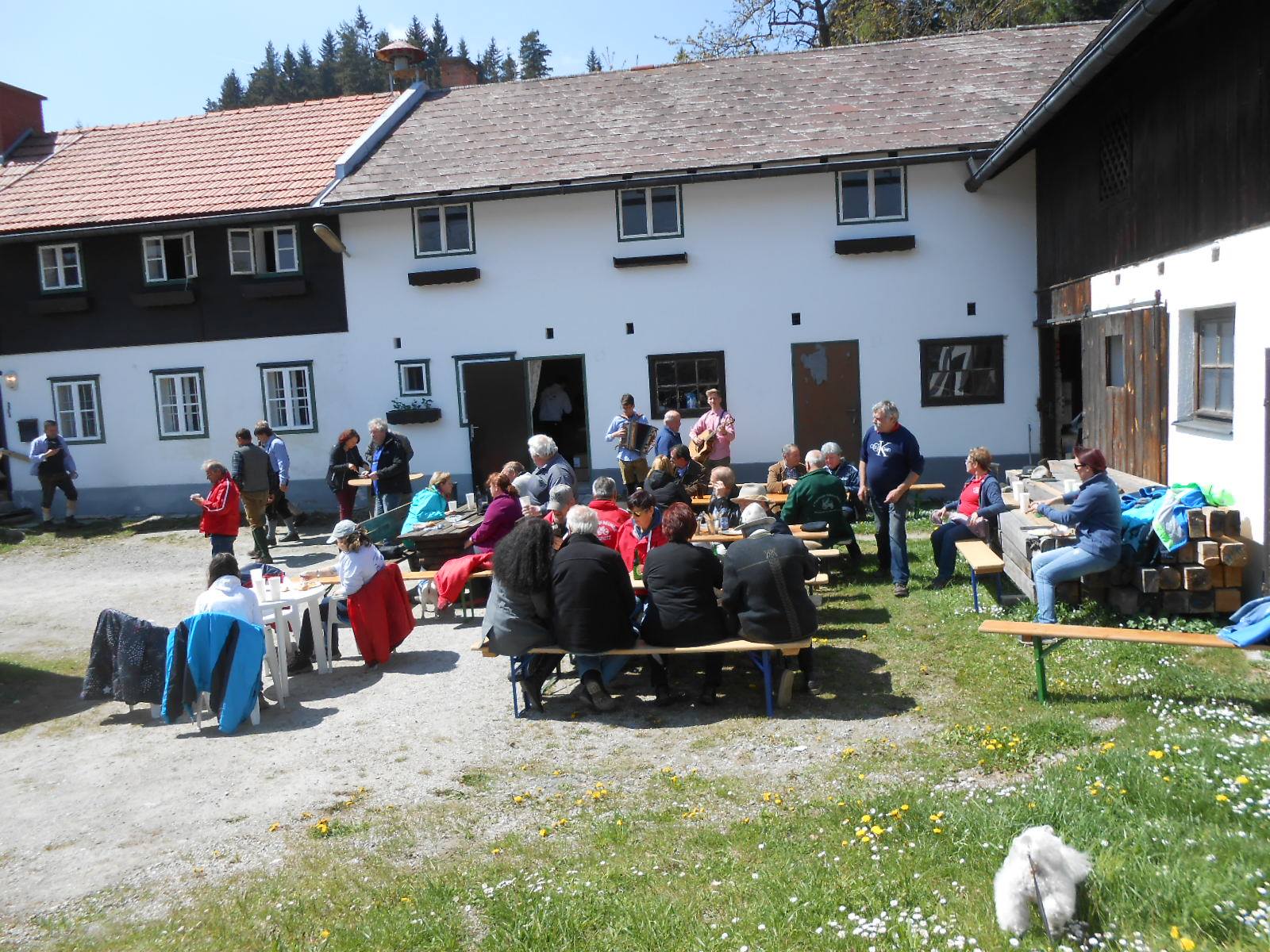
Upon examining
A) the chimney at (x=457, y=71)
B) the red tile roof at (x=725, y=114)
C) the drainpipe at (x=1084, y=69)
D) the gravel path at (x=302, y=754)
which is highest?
the chimney at (x=457, y=71)

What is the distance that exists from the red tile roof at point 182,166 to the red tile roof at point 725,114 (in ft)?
4.67

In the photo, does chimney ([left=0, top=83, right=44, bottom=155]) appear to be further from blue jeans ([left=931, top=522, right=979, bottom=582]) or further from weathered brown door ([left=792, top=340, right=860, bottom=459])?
blue jeans ([left=931, top=522, right=979, bottom=582])

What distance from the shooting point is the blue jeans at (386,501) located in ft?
46.1

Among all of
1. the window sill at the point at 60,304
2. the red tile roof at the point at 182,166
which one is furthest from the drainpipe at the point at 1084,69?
the window sill at the point at 60,304

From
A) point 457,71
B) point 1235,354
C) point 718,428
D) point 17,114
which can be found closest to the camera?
point 1235,354

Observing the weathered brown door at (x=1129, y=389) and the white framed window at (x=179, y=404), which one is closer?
the weathered brown door at (x=1129, y=389)

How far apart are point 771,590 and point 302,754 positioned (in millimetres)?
3442

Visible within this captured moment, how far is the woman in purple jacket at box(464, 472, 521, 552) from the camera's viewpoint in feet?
33.7

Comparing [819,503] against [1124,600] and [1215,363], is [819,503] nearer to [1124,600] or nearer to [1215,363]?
[1124,600]

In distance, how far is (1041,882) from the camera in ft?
13.5

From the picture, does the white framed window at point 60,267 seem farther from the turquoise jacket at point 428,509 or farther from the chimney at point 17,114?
the turquoise jacket at point 428,509

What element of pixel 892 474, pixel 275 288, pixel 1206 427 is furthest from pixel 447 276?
pixel 1206 427

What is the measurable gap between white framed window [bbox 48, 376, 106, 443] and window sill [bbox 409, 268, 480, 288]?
6.63m

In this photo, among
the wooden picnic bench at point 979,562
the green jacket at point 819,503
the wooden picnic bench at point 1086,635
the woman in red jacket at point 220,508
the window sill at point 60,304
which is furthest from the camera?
the window sill at point 60,304
